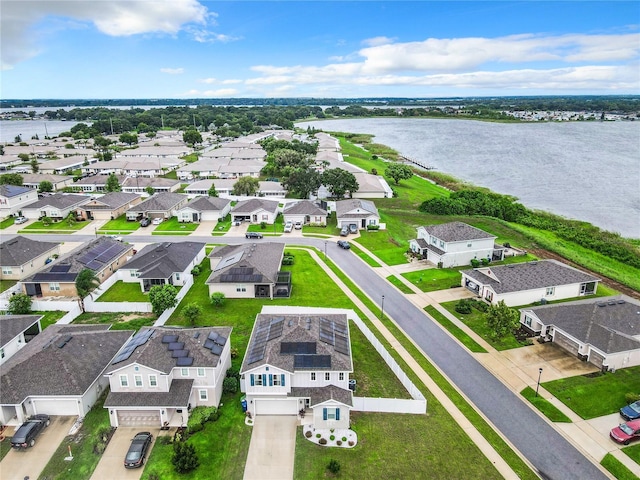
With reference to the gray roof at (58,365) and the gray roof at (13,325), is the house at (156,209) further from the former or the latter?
the gray roof at (58,365)

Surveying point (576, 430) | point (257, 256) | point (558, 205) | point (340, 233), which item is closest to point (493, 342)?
point (576, 430)

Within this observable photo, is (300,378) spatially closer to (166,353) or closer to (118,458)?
(166,353)

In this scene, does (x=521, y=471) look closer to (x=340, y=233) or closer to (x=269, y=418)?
(x=269, y=418)

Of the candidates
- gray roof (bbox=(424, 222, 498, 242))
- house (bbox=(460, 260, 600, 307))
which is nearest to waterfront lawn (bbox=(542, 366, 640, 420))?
house (bbox=(460, 260, 600, 307))

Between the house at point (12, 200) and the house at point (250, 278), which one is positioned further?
the house at point (12, 200)

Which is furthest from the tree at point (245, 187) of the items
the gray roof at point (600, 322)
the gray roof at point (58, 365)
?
the gray roof at point (600, 322)

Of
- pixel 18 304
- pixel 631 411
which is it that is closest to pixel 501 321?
pixel 631 411

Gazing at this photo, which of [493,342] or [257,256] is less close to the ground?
[257,256]
